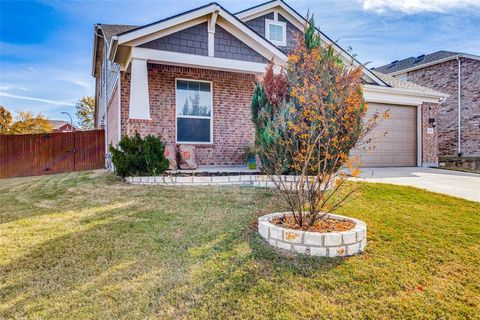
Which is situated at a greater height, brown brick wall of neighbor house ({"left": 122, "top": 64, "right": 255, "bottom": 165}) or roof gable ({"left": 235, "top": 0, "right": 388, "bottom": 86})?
roof gable ({"left": 235, "top": 0, "right": 388, "bottom": 86})

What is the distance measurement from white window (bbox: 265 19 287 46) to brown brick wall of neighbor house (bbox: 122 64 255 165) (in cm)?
318

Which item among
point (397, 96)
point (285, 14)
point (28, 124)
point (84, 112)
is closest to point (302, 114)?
point (397, 96)

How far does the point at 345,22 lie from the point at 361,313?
10280 mm

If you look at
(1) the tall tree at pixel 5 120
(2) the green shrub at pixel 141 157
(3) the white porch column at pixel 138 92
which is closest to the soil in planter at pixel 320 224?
(2) the green shrub at pixel 141 157

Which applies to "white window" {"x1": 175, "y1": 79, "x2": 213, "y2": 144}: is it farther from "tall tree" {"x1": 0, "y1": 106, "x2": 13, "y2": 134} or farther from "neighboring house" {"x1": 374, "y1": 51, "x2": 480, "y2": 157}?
"tall tree" {"x1": 0, "y1": 106, "x2": 13, "y2": 134}

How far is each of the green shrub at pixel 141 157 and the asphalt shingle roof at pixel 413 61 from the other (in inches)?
652

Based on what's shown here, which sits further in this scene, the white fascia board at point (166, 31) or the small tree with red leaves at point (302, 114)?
the white fascia board at point (166, 31)

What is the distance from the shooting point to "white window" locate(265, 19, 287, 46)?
12.3 m

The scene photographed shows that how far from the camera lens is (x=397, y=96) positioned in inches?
467

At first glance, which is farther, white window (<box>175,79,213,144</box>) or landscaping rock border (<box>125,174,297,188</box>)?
white window (<box>175,79,213,144</box>)

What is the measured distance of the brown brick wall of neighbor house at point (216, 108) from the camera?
9055 millimetres

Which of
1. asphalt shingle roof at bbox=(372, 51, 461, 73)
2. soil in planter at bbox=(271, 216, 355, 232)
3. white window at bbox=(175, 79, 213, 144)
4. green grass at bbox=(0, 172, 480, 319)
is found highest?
asphalt shingle roof at bbox=(372, 51, 461, 73)

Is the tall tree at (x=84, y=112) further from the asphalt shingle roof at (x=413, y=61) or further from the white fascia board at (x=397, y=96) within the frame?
the white fascia board at (x=397, y=96)

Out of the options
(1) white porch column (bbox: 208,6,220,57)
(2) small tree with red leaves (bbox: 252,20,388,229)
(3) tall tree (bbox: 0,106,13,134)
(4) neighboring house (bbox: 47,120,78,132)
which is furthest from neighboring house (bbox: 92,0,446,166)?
(4) neighboring house (bbox: 47,120,78,132)
